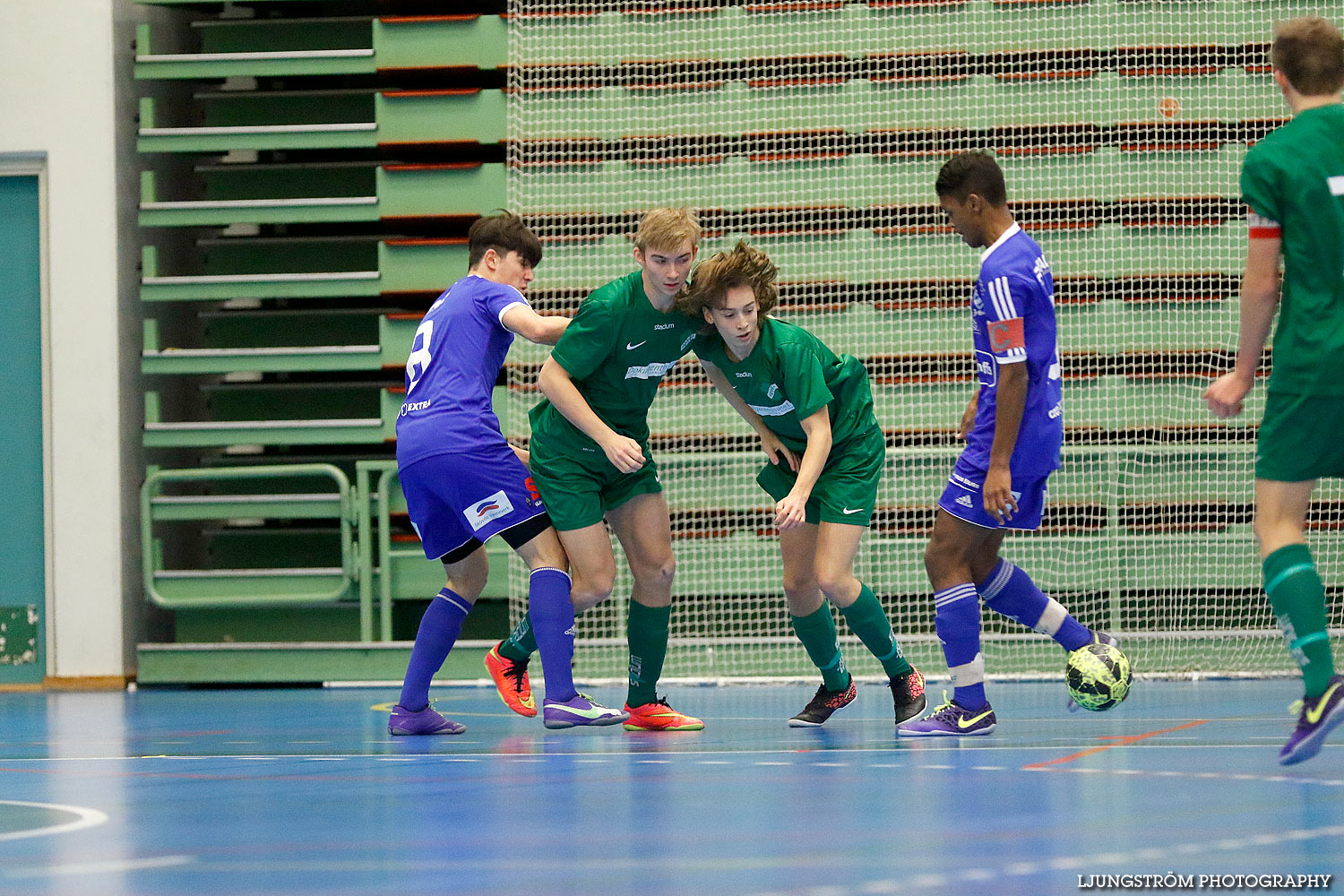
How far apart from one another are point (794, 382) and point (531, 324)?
878 millimetres

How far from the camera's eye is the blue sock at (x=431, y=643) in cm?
517

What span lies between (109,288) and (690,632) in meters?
3.99

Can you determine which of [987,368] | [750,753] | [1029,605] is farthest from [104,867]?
[1029,605]

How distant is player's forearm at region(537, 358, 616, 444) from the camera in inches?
190

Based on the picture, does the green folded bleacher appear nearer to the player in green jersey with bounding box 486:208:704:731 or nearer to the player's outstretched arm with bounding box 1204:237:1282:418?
the player in green jersey with bounding box 486:208:704:731

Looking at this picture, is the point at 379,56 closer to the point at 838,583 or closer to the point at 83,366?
the point at 83,366

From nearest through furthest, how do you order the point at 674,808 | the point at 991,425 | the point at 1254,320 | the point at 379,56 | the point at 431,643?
the point at 674,808 < the point at 1254,320 < the point at 991,425 < the point at 431,643 < the point at 379,56

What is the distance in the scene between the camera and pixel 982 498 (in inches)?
183

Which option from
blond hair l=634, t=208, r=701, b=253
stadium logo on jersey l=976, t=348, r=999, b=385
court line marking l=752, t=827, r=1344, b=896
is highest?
blond hair l=634, t=208, r=701, b=253

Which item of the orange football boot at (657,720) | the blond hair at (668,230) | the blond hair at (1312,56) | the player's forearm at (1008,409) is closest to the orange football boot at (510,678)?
the orange football boot at (657,720)

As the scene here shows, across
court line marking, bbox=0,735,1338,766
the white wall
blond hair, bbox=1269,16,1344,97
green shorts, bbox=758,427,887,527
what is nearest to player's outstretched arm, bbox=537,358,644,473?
green shorts, bbox=758,427,887,527

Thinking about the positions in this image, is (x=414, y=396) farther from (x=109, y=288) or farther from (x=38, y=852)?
(x=109, y=288)

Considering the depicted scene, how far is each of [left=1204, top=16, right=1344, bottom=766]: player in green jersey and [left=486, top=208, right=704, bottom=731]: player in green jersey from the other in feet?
6.07

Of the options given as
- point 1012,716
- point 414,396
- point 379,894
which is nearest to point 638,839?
point 379,894
